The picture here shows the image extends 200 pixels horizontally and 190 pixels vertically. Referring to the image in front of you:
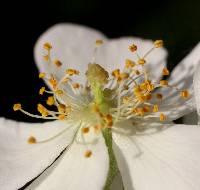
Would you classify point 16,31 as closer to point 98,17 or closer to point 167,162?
point 98,17

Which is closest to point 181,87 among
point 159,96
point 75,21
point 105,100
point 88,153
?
point 159,96

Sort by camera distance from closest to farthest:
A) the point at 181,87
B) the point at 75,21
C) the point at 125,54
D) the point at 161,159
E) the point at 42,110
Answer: the point at 161,159
the point at 42,110
the point at 181,87
the point at 125,54
the point at 75,21

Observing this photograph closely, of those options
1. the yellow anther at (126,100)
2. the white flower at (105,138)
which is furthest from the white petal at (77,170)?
the yellow anther at (126,100)

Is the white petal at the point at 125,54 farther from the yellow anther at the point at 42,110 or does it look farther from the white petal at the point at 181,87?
the yellow anther at the point at 42,110

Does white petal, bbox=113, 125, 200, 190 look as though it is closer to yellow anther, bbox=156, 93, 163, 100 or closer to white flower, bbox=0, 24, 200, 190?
white flower, bbox=0, 24, 200, 190

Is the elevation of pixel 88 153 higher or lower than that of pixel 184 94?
lower

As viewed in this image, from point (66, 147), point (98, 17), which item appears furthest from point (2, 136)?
point (98, 17)

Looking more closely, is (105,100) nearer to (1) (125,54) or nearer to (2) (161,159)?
(2) (161,159)
